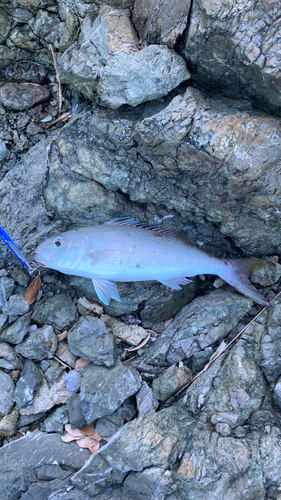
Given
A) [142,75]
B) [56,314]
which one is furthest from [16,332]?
[142,75]

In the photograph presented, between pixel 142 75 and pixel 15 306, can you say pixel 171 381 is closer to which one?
pixel 15 306

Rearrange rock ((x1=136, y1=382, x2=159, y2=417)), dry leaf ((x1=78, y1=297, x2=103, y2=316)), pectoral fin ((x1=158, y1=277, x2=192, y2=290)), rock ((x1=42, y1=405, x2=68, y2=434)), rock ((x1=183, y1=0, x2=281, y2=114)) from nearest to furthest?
rock ((x1=183, y1=0, x2=281, y2=114)) → rock ((x1=136, y1=382, x2=159, y2=417)) → rock ((x1=42, y1=405, x2=68, y2=434)) → pectoral fin ((x1=158, y1=277, x2=192, y2=290)) → dry leaf ((x1=78, y1=297, x2=103, y2=316))

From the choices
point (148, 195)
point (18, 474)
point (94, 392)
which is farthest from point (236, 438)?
point (148, 195)

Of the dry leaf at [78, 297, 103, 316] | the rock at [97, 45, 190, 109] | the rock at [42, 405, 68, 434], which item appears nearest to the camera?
the rock at [97, 45, 190, 109]

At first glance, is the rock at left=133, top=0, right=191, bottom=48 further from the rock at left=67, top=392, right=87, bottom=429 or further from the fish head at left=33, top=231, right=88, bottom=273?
the rock at left=67, top=392, right=87, bottom=429

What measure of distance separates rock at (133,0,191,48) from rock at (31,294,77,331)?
2.91 meters

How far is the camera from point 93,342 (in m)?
4.35

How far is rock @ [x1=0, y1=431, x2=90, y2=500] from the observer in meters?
3.79

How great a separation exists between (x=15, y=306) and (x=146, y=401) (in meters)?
1.79

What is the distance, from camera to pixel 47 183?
182 inches

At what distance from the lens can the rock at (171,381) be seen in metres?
4.05

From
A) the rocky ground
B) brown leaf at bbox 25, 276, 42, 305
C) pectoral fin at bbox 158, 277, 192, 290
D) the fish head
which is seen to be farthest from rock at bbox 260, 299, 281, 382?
brown leaf at bbox 25, 276, 42, 305

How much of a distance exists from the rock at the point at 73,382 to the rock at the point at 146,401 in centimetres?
68

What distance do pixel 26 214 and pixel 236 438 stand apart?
3.16 metres
